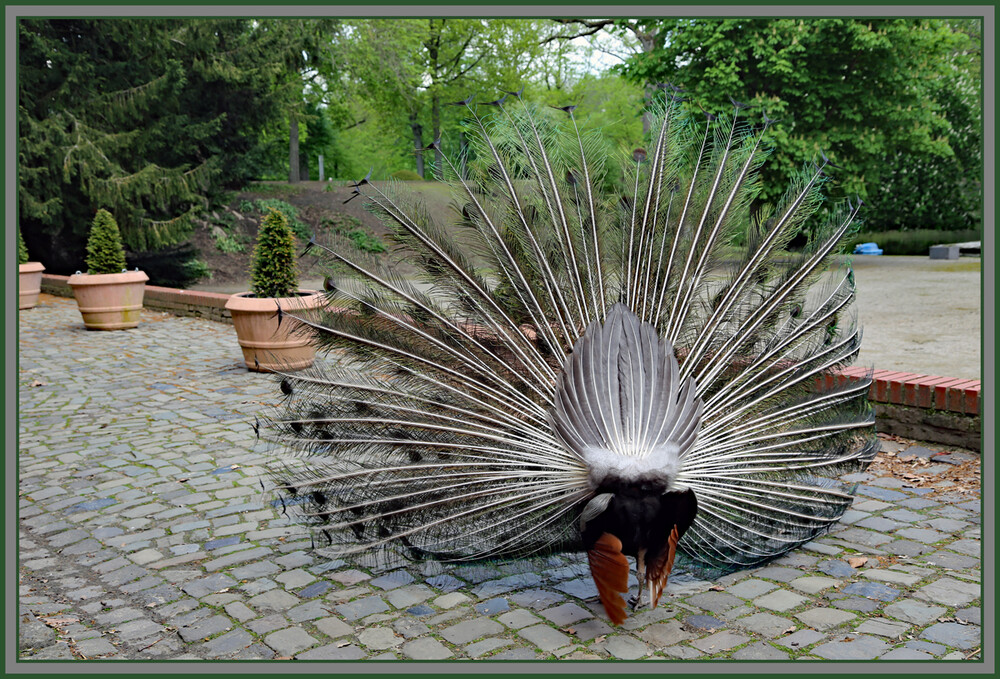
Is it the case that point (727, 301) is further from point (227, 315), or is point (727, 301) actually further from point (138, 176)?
point (138, 176)

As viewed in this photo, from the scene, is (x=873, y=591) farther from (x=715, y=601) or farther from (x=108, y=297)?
(x=108, y=297)

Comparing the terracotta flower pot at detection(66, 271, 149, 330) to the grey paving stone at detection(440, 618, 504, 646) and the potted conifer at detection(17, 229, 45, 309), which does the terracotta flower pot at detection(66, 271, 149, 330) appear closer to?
the potted conifer at detection(17, 229, 45, 309)

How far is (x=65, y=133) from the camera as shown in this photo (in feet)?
59.0

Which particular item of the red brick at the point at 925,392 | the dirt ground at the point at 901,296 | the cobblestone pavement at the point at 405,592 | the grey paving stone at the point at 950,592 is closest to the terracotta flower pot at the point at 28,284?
the dirt ground at the point at 901,296

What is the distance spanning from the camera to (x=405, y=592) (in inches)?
163

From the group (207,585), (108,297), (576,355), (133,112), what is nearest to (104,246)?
(108,297)

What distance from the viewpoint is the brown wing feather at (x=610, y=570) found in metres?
3.28

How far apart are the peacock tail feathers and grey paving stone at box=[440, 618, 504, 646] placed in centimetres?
33

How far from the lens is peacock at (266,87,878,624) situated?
372 centimetres

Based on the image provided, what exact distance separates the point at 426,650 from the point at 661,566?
1084 mm

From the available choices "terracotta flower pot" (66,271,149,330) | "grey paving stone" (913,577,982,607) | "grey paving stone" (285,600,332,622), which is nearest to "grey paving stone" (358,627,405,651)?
"grey paving stone" (285,600,332,622)

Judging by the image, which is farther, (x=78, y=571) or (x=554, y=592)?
Answer: (x=78, y=571)

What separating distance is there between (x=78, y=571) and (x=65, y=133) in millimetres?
16338
